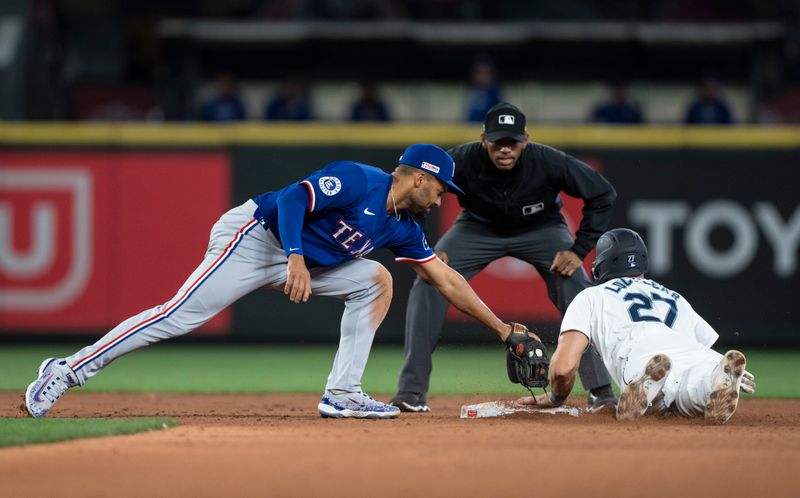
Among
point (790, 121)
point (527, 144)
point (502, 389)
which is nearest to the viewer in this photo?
point (527, 144)

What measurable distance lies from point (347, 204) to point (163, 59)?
1050 cm

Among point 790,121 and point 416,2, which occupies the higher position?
point 416,2

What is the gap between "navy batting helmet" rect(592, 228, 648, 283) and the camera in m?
6.81

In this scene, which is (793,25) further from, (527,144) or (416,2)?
(527,144)

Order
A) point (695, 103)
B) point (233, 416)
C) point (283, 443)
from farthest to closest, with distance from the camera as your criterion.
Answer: point (695, 103) → point (233, 416) → point (283, 443)

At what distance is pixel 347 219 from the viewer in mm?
6680

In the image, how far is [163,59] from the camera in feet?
53.8

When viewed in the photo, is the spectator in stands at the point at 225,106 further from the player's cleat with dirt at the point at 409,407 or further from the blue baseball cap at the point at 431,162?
the blue baseball cap at the point at 431,162

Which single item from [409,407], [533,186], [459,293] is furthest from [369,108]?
[459,293]

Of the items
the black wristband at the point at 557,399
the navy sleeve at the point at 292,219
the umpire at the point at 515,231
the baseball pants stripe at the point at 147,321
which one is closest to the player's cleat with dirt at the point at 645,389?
the black wristband at the point at 557,399

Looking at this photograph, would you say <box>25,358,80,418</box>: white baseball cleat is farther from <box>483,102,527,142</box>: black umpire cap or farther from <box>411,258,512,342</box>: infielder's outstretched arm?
<box>483,102,527,142</box>: black umpire cap

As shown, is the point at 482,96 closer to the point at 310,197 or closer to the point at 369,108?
the point at 369,108

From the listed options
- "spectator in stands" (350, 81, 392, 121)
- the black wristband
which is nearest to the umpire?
the black wristband

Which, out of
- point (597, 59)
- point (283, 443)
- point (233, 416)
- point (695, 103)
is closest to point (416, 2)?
point (597, 59)
